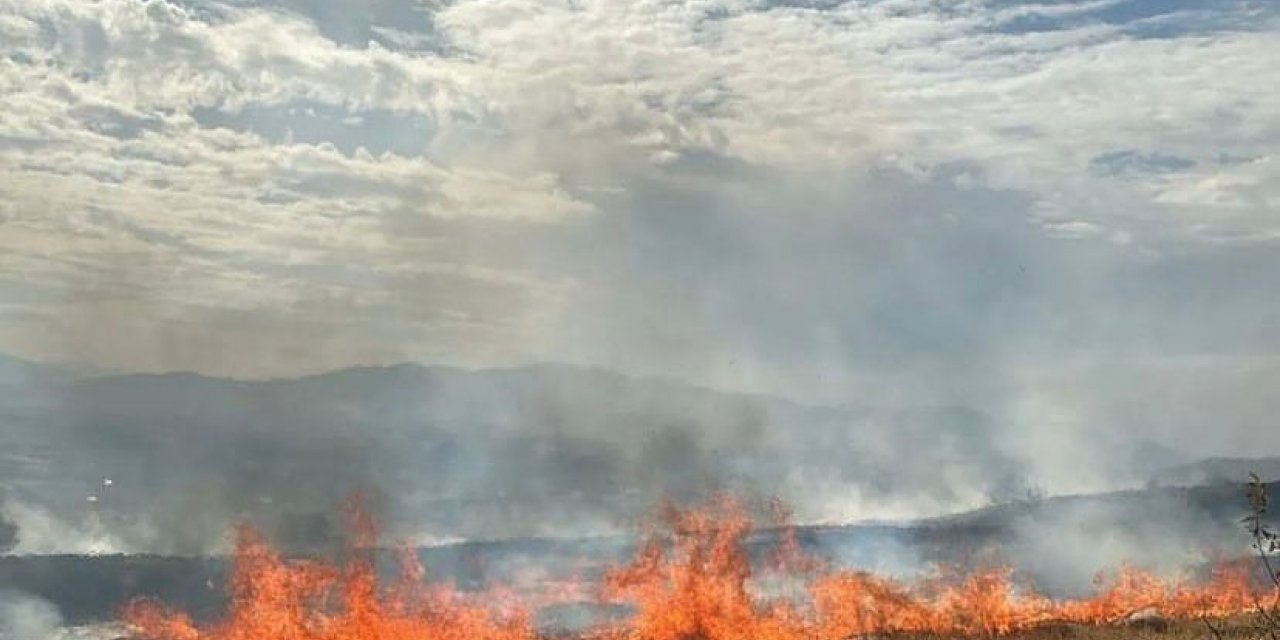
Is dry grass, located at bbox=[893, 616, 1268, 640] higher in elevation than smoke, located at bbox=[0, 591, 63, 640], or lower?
lower

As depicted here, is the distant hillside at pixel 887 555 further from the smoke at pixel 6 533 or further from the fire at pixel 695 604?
the fire at pixel 695 604

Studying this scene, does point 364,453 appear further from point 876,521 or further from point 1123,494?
point 1123,494

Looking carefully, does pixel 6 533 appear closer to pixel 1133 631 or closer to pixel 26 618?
pixel 26 618

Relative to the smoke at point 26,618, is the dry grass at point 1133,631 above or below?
below

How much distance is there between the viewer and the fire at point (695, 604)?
39.6 m

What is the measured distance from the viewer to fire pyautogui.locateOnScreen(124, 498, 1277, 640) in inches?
1560

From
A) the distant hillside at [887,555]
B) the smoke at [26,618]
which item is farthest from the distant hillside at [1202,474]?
the smoke at [26,618]

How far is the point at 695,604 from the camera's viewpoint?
40.7 metres

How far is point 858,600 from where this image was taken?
43594mm

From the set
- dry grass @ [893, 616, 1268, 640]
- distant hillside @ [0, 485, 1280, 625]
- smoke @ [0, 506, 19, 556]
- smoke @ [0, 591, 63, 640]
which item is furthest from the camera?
smoke @ [0, 506, 19, 556]

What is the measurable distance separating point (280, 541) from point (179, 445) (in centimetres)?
3403

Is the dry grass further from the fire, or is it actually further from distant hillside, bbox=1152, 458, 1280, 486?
distant hillside, bbox=1152, 458, 1280, 486

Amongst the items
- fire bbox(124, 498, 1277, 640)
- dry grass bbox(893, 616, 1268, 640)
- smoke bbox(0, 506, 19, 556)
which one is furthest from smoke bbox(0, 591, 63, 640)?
dry grass bbox(893, 616, 1268, 640)

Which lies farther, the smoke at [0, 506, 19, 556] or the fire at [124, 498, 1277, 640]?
the smoke at [0, 506, 19, 556]
